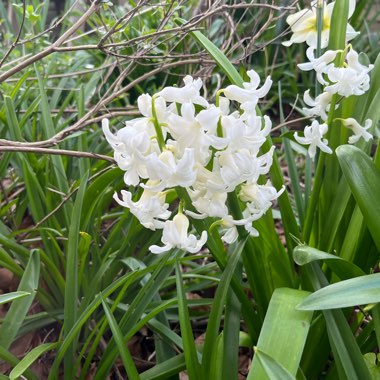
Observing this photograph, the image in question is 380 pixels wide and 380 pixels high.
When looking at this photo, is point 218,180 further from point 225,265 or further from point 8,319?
point 8,319

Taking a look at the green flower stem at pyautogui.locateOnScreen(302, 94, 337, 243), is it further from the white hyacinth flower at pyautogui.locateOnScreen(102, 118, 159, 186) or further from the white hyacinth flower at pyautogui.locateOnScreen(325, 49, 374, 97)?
the white hyacinth flower at pyautogui.locateOnScreen(102, 118, 159, 186)

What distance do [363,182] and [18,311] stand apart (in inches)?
27.4

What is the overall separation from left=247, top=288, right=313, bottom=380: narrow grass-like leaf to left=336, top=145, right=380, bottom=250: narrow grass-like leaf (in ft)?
0.60

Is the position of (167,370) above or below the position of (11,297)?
below

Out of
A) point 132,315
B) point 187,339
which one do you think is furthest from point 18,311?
point 187,339

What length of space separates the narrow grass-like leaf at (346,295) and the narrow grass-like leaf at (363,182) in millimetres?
133

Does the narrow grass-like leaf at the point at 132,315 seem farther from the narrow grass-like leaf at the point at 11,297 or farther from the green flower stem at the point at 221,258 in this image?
the narrow grass-like leaf at the point at 11,297

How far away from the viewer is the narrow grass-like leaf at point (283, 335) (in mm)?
771

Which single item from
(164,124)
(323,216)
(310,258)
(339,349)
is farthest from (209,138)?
(323,216)

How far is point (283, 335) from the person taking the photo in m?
0.82

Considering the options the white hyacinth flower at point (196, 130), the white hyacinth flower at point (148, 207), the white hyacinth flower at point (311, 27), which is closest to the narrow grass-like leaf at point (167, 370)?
the white hyacinth flower at point (148, 207)

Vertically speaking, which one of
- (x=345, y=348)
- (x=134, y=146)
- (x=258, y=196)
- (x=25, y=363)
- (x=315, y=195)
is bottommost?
(x=25, y=363)

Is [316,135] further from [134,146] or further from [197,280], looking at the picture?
[197,280]

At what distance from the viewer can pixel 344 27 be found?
118cm
